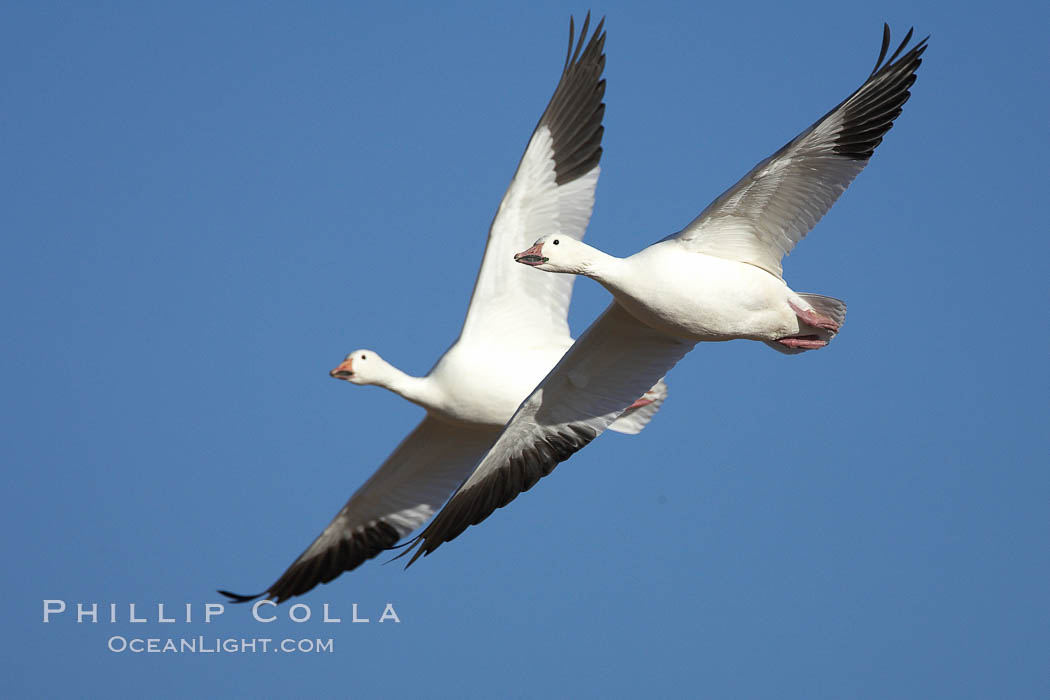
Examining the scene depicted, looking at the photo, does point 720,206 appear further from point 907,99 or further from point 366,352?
point 366,352

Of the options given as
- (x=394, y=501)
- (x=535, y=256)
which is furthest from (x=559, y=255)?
(x=394, y=501)

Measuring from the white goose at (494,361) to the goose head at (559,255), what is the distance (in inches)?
91.0

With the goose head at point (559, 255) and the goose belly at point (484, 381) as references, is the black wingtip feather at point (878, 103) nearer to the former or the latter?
the goose head at point (559, 255)

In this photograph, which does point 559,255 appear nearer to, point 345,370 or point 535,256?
point 535,256

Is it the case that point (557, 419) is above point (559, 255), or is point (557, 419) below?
below

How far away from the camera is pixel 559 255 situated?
918 centimetres

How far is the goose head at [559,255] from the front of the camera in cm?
909

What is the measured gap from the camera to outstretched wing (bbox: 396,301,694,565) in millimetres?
10008

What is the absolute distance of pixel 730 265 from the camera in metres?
9.22

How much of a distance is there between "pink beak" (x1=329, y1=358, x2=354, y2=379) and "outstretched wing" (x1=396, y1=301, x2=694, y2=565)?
94.5 inches

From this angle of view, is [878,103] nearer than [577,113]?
Yes

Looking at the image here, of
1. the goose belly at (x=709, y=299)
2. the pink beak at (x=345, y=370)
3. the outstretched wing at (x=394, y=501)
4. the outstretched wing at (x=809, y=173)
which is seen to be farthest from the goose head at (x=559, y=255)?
the pink beak at (x=345, y=370)

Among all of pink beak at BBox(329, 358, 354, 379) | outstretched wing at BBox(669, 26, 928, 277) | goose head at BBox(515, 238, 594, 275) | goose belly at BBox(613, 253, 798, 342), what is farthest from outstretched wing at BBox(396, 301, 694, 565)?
pink beak at BBox(329, 358, 354, 379)

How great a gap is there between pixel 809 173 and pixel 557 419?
254cm
